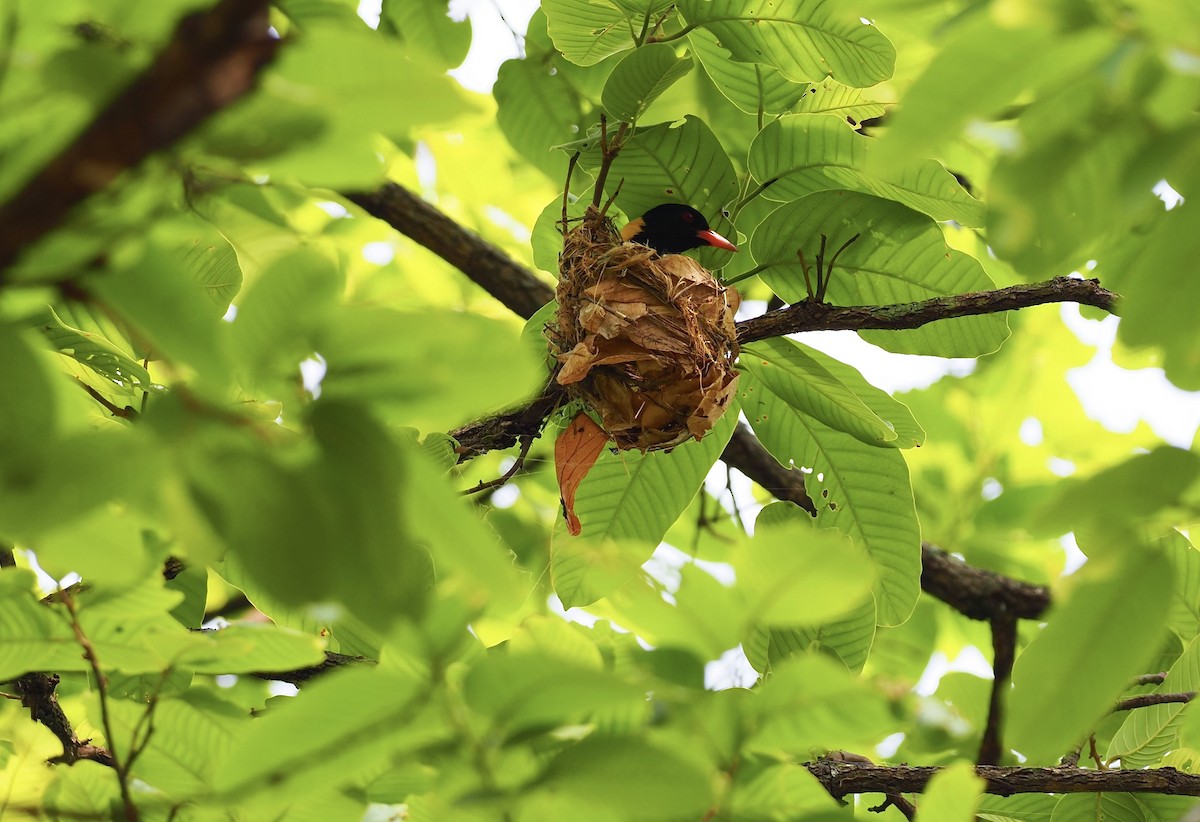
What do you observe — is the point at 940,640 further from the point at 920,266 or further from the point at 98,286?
the point at 98,286

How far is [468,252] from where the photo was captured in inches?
120

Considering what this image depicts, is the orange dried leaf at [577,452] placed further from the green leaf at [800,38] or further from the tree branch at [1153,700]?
the tree branch at [1153,700]

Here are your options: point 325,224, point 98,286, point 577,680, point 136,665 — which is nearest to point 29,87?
point 98,286

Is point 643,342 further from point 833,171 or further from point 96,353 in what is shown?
point 96,353

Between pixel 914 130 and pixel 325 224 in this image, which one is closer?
pixel 914 130

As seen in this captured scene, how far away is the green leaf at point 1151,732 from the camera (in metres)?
1.64

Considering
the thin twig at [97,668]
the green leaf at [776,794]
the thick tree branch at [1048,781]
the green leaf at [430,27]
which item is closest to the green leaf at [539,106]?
the green leaf at [430,27]

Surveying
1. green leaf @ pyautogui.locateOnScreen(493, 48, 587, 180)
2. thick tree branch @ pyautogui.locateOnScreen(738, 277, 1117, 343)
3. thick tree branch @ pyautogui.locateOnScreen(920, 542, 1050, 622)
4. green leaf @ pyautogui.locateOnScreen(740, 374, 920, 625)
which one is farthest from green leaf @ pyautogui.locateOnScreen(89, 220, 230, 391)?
thick tree branch @ pyautogui.locateOnScreen(920, 542, 1050, 622)

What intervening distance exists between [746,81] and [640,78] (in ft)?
1.14

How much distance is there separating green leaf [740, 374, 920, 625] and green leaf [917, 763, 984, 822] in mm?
1135

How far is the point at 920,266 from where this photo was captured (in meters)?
1.88

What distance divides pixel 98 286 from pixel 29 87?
0.13 metres

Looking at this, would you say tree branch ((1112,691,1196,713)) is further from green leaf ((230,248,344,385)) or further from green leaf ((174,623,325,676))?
green leaf ((230,248,344,385))

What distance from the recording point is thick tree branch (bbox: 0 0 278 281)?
1.75ft
